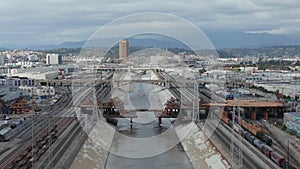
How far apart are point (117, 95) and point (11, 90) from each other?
2.54 meters

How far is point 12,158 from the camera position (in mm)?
3277

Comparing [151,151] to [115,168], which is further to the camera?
[151,151]

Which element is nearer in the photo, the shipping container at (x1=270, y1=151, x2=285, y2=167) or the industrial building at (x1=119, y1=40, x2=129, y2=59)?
the shipping container at (x1=270, y1=151, x2=285, y2=167)

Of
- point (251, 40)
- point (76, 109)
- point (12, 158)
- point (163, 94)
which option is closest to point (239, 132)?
point (12, 158)

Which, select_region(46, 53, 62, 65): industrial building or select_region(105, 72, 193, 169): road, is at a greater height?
select_region(46, 53, 62, 65): industrial building

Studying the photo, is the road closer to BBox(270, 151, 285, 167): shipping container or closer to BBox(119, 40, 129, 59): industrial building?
BBox(270, 151, 285, 167): shipping container

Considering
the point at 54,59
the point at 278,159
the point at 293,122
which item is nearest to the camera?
the point at 278,159

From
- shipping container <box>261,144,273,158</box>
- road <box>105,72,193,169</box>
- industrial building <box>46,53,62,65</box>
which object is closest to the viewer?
shipping container <box>261,144,273,158</box>

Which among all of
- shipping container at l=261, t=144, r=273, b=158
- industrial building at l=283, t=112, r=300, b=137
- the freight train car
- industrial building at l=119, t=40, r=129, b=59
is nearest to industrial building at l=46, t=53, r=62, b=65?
industrial building at l=119, t=40, r=129, b=59

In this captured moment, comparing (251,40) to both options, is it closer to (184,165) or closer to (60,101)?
(60,101)

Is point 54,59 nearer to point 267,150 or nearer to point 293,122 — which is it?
point 293,122

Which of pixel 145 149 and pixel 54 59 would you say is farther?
pixel 54 59

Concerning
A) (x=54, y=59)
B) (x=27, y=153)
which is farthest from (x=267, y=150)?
(x=54, y=59)

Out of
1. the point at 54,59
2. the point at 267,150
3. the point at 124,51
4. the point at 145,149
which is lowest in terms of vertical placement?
the point at 145,149
